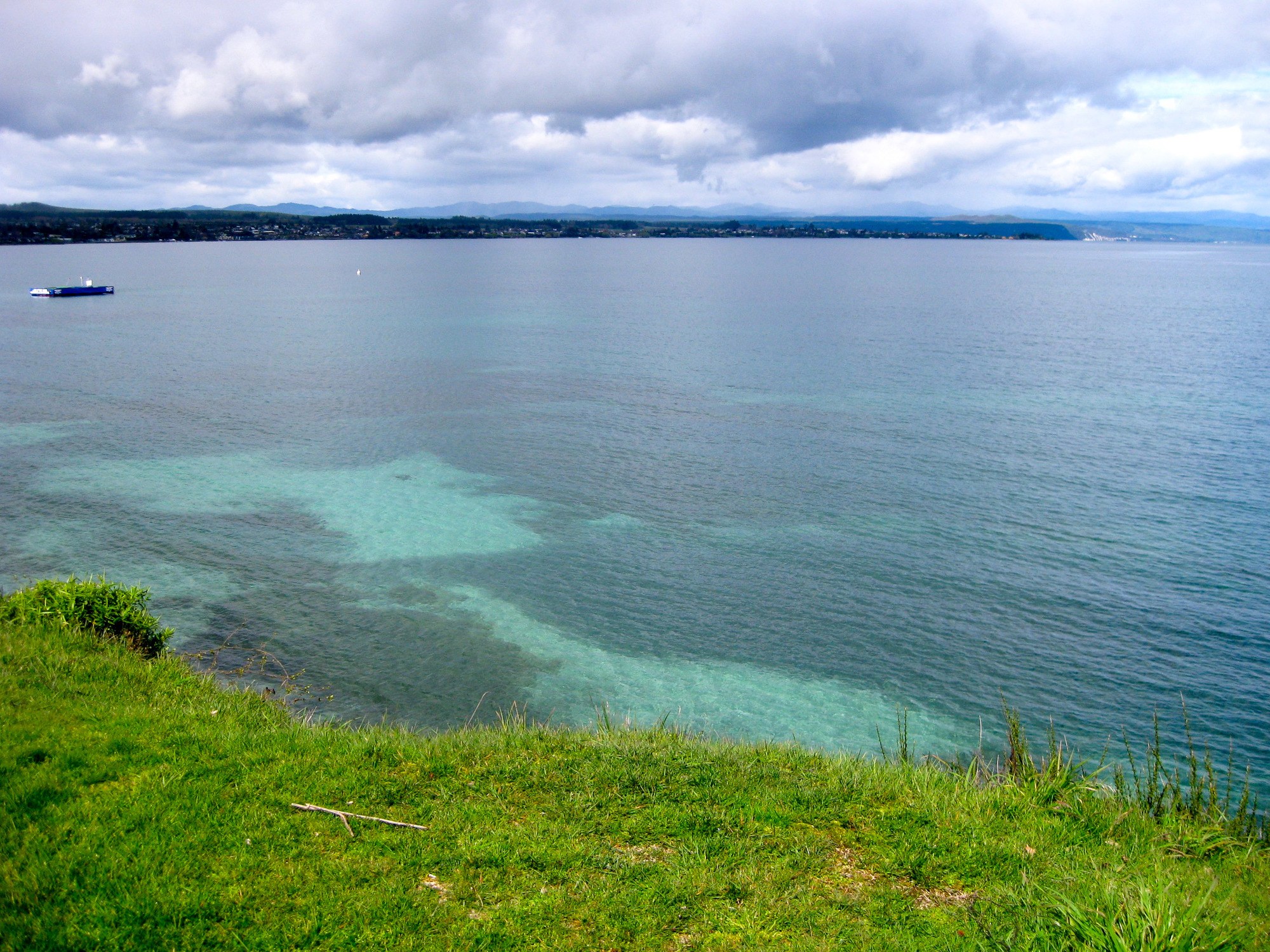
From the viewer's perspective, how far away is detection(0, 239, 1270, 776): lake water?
23.2 metres

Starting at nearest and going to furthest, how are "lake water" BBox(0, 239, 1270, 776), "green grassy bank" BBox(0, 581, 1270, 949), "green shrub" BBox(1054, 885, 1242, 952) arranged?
"green shrub" BBox(1054, 885, 1242, 952) < "green grassy bank" BBox(0, 581, 1270, 949) < "lake water" BBox(0, 239, 1270, 776)

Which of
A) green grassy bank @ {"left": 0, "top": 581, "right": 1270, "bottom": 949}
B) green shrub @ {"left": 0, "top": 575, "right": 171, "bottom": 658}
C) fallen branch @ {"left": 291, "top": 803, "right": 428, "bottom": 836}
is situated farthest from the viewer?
green shrub @ {"left": 0, "top": 575, "right": 171, "bottom": 658}

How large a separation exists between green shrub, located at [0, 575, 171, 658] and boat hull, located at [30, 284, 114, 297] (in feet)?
375


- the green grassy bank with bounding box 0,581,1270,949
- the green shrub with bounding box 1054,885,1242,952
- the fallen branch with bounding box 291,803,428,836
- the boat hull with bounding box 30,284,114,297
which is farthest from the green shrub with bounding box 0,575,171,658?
the boat hull with bounding box 30,284,114,297

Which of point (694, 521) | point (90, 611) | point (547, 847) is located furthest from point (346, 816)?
point (694, 521)

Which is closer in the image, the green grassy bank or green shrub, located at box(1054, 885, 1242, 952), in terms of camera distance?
green shrub, located at box(1054, 885, 1242, 952)

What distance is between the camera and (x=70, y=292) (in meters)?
112

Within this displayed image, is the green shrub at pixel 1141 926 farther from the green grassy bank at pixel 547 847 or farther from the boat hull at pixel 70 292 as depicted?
the boat hull at pixel 70 292

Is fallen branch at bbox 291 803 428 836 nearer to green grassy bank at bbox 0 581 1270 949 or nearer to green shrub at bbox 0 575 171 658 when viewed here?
green grassy bank at bbox 0 581 1270 949

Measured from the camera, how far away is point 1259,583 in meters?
27.8

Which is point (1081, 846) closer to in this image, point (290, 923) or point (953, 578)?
point (290, 923)

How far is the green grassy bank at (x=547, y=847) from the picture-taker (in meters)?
8.47

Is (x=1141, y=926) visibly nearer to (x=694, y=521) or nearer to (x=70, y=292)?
(x=694, y=521)

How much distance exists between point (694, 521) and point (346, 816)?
24.4 metres
